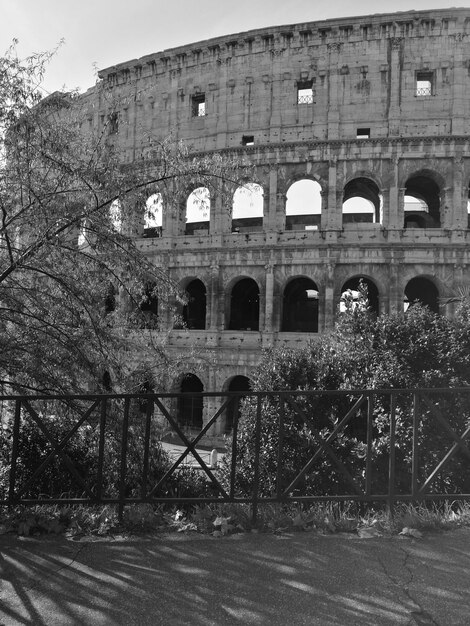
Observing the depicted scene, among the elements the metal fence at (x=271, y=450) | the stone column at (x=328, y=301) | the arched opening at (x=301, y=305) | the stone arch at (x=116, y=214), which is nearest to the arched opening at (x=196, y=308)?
the arched opening at (x=301, y=305)

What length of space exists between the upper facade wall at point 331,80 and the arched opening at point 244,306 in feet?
21.2

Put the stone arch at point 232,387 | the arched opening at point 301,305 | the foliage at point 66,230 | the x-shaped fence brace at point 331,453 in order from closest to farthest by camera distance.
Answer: the x-shaped fence brace at point 331,453
the foliage at point 66,230
the stone arch at point 232,387
the arched opening at point 301,305

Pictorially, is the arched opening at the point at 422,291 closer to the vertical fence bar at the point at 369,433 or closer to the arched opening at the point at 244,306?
the arched opening at the point at 244,306

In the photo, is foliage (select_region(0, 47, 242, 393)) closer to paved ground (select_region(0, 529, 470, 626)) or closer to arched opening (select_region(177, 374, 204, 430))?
A: paved ground (select_region(0, 529, 470, 626))

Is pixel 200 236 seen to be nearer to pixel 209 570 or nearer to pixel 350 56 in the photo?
pixel 350 56

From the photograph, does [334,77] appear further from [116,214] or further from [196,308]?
[116,214]

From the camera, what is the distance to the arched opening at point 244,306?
21.6m

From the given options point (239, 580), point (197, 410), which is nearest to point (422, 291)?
point (197, 410)

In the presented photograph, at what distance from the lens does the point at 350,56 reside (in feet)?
62.0

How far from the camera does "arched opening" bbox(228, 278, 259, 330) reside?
70.9 ft

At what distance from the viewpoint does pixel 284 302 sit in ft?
71.2

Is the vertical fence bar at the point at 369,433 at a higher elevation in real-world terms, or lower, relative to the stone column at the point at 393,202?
lower

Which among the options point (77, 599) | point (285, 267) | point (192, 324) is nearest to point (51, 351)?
point (77, 599)

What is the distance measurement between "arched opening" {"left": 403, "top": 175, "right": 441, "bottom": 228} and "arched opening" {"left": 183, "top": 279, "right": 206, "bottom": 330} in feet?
34.9
